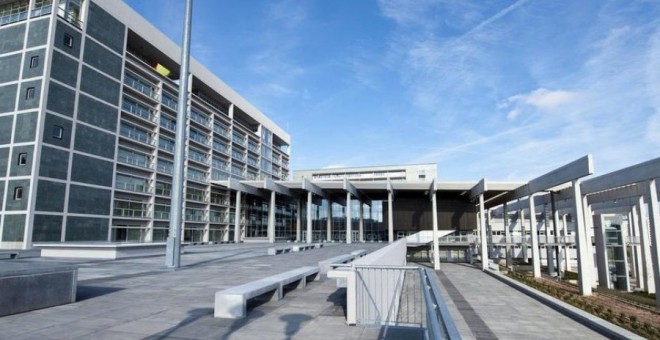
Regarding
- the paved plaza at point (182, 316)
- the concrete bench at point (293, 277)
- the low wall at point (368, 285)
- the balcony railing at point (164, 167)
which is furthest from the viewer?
the balcony railing at point (164, 167)

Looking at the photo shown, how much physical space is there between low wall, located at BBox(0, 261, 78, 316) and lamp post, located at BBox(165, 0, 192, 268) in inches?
309

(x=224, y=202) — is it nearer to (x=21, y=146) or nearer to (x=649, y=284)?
(x=21, y=146)

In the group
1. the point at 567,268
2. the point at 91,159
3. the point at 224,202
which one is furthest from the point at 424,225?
the point at 91,159

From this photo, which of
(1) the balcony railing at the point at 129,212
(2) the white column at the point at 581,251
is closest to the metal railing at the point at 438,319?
(2) the white column at the point at 581,251

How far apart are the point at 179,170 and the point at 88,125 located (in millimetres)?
29943

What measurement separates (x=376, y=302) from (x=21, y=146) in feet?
130

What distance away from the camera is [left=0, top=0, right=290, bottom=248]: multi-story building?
36156 millimetres

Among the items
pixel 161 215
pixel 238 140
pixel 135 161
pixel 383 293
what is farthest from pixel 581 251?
pixel 238 140

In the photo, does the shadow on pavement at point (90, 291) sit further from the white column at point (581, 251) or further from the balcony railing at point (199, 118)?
the balcony railing at point (199, 118)

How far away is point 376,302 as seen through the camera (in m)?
8.59

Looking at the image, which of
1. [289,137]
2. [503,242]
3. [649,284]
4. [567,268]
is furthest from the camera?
[289,137]

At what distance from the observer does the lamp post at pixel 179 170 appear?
55.3 ft

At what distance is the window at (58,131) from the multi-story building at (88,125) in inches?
3.8

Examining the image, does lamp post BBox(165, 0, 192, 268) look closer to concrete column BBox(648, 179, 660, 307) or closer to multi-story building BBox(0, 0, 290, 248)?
concrete column BBox(648, 179, 660, 307)
